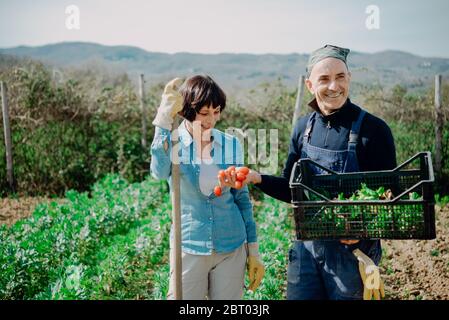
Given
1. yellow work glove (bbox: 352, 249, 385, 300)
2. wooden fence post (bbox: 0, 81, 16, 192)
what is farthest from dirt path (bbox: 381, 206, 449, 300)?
wooden fence post (bbox: 0, 81, 16, 192)

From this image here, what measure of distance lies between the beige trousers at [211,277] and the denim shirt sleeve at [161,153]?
406 mm

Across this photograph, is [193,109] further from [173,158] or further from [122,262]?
[122,262]

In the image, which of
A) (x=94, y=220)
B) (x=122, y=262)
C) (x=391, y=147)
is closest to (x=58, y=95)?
(x=94, y=220)

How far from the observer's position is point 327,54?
83.6 inches

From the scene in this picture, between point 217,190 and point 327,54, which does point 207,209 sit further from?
point 327,54

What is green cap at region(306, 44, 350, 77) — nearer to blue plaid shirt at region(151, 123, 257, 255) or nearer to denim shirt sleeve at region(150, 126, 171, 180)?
blue plaid shirt at region(151, 123, 257, 255)

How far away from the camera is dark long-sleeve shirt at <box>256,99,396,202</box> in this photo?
209cm

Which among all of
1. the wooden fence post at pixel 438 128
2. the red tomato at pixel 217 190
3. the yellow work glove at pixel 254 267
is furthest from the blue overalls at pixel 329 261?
the wooden fence post at pixel 438 128

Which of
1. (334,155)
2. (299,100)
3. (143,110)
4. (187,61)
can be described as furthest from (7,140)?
(187,61)

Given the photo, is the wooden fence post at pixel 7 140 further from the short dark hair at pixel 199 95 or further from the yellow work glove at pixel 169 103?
the yellow work glove at pixel 169 103

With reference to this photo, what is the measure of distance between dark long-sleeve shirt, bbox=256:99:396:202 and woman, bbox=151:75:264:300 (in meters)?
0.23

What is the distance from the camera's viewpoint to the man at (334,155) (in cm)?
211
